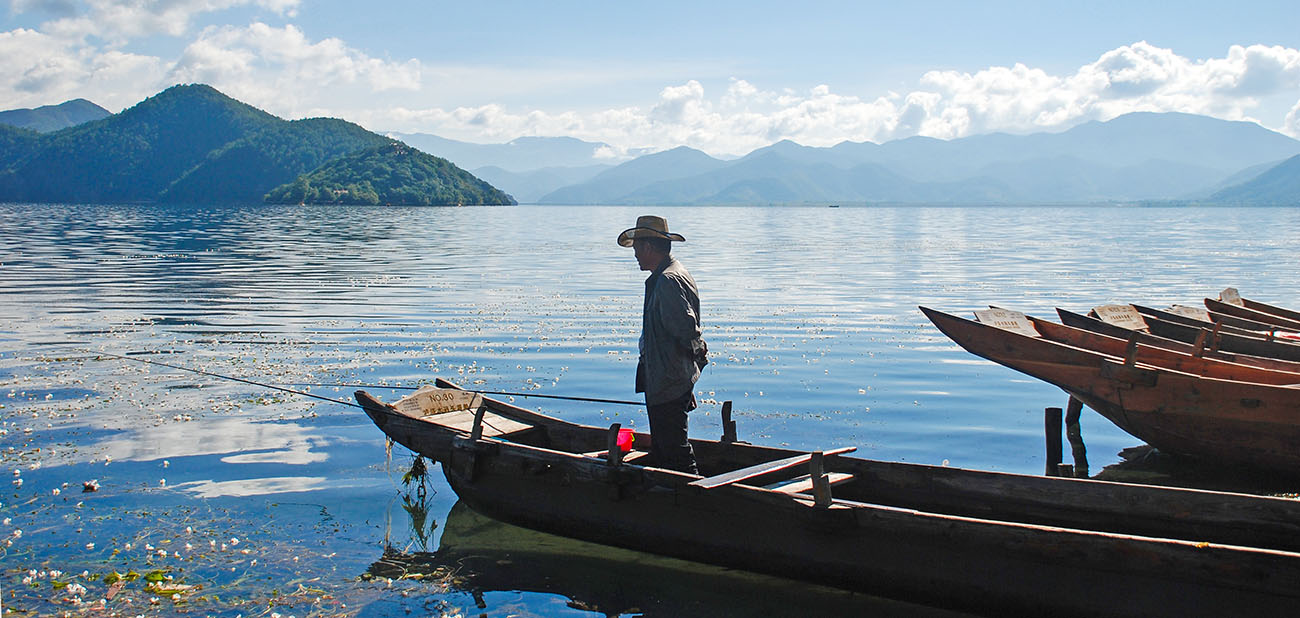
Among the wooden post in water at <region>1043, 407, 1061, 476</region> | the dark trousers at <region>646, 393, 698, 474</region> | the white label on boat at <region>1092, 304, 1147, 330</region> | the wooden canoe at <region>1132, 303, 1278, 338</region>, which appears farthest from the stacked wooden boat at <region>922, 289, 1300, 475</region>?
the dark trousers at <region>646, 393, 698, 474</region>

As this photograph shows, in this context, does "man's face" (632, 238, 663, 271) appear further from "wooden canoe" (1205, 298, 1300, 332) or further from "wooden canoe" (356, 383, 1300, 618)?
"wooden canoe" (1205, 298, 1300, 332)

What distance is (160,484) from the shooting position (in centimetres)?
1227

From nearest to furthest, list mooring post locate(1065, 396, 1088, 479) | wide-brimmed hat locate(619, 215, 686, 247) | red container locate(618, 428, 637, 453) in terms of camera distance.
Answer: wide-brimmed hat locate(619, 215, 686, 247) < red container locate(618, 428, 637, 453) < mooring post locate(1065, 396, 1088, 479)

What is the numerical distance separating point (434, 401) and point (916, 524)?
21.5 feet

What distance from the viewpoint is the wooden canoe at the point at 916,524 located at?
23.7ft

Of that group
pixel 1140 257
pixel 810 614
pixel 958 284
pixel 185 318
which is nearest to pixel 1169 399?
pixel 810 614

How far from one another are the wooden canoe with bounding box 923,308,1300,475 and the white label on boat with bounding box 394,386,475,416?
24.1ft

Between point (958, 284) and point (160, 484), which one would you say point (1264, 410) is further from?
point (958, 284)

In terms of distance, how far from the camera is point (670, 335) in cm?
964

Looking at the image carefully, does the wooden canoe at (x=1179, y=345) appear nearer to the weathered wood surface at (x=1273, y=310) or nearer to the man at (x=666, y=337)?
the weathered wood surface at (x=1273, y=310)

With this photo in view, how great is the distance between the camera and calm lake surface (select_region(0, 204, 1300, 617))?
31.3ft

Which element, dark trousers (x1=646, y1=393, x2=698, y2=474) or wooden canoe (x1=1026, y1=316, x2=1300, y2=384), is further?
wooden canoe (x1=1026, y1=316, x2=1300, y2=384)

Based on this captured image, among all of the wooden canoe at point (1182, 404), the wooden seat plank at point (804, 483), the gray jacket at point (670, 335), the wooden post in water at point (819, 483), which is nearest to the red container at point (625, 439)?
the gray jacket at point (670, 335)

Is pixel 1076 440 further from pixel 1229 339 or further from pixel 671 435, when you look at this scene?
pixel 671 435
